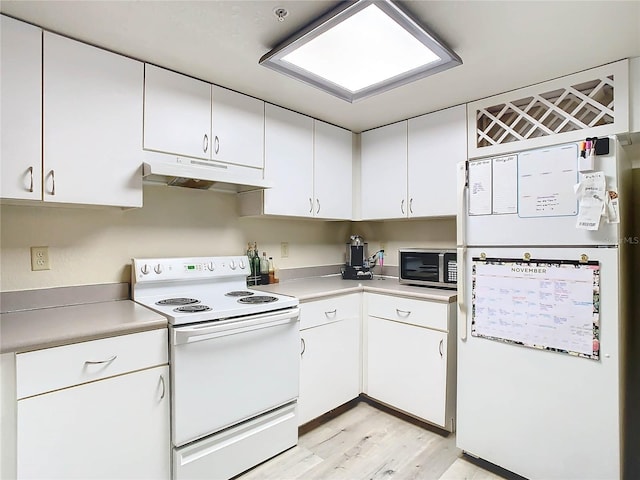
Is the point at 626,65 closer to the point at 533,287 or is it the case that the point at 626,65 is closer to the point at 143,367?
the point at 533,287

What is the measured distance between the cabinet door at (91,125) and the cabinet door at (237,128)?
42 cm

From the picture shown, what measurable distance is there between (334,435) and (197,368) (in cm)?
106

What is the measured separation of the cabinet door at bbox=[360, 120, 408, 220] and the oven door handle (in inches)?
45.9

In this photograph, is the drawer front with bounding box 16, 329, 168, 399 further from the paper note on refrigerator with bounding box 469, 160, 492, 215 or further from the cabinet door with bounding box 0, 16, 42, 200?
the paper note on refrigerator with bounding box 469, 160, 492, 215

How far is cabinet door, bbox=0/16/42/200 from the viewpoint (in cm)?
141

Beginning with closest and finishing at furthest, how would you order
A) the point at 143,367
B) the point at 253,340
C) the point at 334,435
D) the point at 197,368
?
the point at 143,367 < the point at 197,368 < the point at 253,340 < the point at 334,435

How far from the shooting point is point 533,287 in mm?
1646

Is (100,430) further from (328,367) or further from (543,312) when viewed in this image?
(543,312)

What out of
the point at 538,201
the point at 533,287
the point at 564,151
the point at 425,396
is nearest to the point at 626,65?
the point at 564,151

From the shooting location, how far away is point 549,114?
1.98m

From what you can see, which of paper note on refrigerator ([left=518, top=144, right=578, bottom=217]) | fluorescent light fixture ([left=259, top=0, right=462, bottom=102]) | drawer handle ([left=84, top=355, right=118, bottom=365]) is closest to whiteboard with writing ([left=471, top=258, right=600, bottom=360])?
paper note on refrigerator ([left=518, top=144, right=578, bottom=217])

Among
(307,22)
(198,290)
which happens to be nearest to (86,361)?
(198,290)

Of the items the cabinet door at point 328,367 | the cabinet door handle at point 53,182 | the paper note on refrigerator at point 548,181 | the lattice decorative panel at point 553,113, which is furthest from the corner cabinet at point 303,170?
the paper note on refrigerator at point 548,181

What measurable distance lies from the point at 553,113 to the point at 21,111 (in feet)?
8.60
